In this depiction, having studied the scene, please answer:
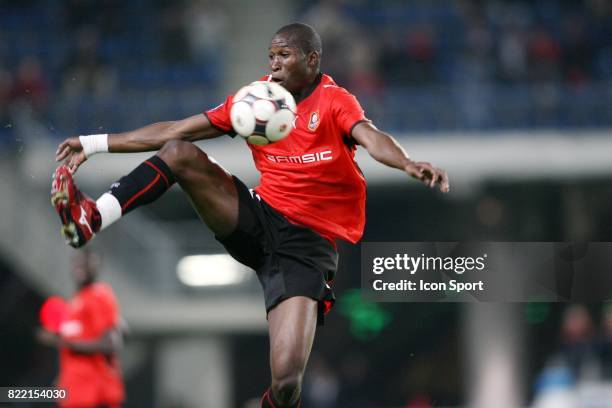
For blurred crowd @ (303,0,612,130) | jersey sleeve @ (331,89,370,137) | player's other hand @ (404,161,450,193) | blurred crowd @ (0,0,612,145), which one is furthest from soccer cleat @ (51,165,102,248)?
blurred crowd @ (303,0,612,130)

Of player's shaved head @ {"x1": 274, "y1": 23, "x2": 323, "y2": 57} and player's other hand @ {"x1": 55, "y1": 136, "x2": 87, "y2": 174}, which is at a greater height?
player's shaved head @ {"x1": 274, "y1": 23, "x2": 323, "y2": 57}

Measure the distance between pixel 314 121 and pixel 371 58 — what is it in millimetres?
9041

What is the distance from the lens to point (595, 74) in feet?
48.9

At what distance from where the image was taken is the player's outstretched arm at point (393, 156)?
483cm

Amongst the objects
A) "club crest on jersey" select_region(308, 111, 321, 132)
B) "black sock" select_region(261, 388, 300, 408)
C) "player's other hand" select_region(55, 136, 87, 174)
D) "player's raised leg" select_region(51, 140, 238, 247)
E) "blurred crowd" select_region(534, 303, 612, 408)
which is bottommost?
"blurred crowd" select_region(534, 303, 612, 408)

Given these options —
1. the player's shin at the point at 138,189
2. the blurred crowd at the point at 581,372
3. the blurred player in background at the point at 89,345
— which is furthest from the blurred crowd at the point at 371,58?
the player's shin at the point at 138,189

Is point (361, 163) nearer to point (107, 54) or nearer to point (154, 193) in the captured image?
point (107, 54)

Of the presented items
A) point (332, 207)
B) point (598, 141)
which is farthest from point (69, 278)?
point (332, 207)

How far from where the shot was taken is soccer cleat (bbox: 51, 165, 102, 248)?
5.08m

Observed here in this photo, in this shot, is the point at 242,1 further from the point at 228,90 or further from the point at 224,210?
the point at 224,210

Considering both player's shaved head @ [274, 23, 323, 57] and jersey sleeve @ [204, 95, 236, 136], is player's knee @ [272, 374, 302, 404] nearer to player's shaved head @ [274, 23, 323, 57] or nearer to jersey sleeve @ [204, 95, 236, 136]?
jersey sleeve @ [204, 95, 236, 136]

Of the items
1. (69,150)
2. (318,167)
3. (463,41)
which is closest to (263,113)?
(318,167)

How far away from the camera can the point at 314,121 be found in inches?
223

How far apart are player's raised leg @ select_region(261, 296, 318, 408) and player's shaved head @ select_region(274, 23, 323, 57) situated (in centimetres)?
129
